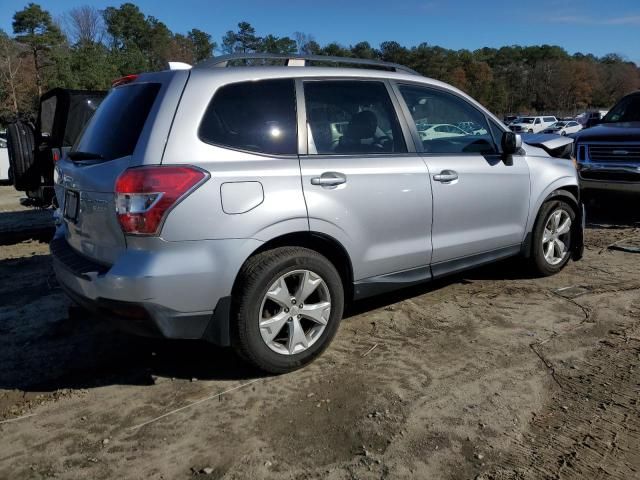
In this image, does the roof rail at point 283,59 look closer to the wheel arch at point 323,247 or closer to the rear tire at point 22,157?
the wheel arch at point 323,247

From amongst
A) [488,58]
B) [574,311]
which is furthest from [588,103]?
[574,311]

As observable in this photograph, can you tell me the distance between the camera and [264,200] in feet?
10.4

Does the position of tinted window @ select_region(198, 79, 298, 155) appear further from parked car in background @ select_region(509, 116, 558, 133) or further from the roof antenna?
parked car in background @ select_region(509, 116, 558, 133)

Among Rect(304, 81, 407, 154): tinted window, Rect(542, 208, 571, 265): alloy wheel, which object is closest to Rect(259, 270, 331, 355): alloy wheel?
Rect(304, 81, 407, 154): tinted window

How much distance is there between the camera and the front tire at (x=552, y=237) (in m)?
5.07

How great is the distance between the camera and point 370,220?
145 inches

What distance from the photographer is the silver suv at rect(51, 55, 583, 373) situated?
298cm

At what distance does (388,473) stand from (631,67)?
155 meters

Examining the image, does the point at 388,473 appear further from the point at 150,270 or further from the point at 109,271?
the point at 109,271

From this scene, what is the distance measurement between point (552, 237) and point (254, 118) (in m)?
3.31

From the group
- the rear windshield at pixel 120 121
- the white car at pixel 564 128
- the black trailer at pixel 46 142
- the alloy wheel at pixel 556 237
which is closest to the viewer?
the rear windshield at pixel 120 121

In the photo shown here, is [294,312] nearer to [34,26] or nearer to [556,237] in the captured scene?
[556,237]

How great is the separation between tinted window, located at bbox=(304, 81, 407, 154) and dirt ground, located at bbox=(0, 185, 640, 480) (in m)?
1.38

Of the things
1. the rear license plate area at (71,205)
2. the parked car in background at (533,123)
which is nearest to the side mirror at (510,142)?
the rear license plate area at (71,205)
